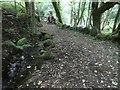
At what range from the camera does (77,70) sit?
588 cm

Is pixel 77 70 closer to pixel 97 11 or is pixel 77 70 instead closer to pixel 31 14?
pixel 31 14

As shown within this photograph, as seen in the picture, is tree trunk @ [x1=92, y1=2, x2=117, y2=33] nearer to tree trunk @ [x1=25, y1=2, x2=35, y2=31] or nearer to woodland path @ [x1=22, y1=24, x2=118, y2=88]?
woodland path @ [x1=22, y1=24, x2=118, y2=88]

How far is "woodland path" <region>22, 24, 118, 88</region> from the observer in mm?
5109

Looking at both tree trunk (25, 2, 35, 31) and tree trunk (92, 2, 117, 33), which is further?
tree trunk (92, 2, 117, 33)

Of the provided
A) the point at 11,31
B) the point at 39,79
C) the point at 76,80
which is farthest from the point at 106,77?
the point at 11,31

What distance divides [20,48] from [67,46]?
236 cm

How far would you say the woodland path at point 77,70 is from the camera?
16.8 feet

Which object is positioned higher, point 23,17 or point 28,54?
point 23,17

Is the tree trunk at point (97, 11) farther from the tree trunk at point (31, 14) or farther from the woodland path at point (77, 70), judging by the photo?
the tree trunk at point (31, 14)

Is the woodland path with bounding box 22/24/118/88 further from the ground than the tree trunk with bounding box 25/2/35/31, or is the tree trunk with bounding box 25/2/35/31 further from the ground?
the tree trunk with bounding box 25/2/35/31

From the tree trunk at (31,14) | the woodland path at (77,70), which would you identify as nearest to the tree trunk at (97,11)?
the woodland path at (77,70)

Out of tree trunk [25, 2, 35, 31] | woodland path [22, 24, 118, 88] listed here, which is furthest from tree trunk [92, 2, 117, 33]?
tree trunk [25, 2, 35, 31]

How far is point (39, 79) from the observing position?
5410mm

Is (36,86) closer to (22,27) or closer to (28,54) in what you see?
(28,54)
